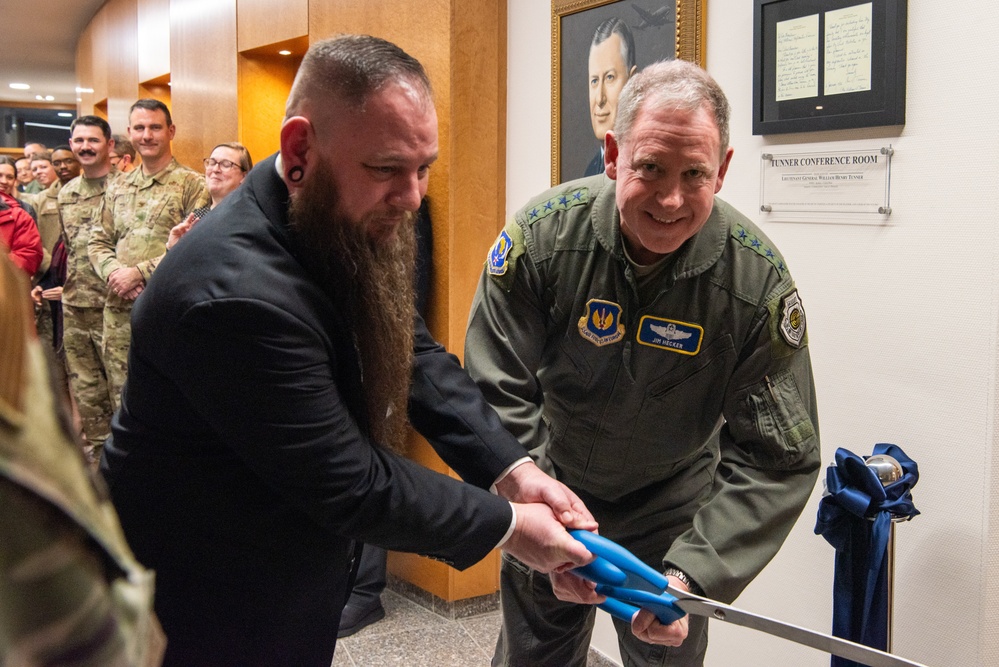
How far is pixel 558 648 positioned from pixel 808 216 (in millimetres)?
1267

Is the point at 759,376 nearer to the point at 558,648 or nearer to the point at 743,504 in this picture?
the point at 743,504

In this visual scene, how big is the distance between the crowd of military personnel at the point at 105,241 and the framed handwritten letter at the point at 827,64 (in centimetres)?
263

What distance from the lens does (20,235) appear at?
5539mm

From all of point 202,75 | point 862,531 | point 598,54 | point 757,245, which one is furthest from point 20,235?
point 862,531

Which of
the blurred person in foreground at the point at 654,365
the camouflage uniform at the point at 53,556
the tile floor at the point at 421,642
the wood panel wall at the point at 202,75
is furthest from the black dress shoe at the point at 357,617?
the camouflage uniform at the point at 53,556

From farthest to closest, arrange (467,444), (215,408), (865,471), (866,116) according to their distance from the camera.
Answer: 1. (866,116)
2. (865,471)
3. (467,444)
4. (215,408)

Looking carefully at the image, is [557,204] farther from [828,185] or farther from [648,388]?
[828,185]

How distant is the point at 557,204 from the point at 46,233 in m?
6.02

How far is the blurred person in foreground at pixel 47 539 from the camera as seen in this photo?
16.9 inches

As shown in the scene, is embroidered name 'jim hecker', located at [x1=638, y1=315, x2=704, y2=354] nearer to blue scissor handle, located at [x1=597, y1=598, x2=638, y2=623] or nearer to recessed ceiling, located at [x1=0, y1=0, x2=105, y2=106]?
blue scissor handle, located at [x1=597, y1=598, x2=638, y2=623]

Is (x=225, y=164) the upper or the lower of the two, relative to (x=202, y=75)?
lower

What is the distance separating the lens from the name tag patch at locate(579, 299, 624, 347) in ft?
6.36

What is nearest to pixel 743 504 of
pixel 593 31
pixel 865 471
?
pixel 865 471

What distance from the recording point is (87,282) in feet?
17.2
